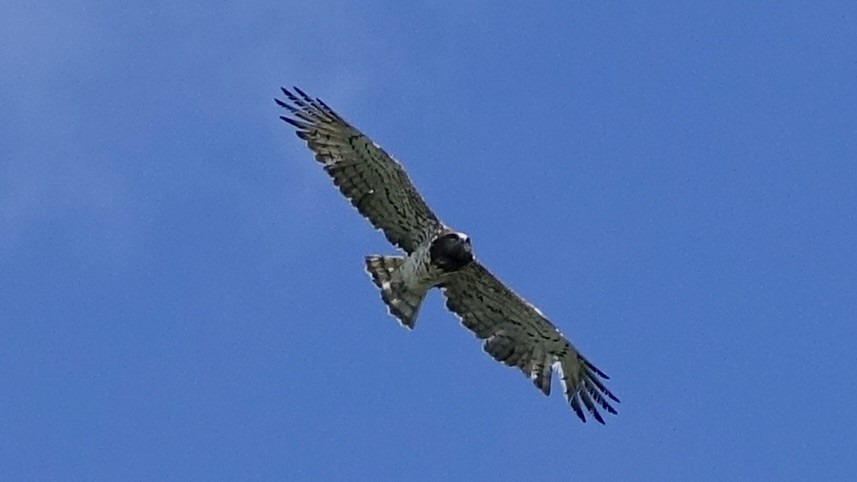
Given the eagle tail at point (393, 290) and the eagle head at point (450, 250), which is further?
the eagle tail at point (393, 290)

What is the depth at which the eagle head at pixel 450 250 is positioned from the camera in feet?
98.5

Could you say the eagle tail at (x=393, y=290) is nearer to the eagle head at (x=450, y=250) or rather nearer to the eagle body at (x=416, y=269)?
the eagle body at (x=416, y=269)

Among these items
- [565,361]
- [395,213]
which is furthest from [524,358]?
[395,213]

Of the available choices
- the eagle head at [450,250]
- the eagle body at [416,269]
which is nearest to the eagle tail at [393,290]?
the eagle body at [416,269]

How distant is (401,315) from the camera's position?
30469 mm

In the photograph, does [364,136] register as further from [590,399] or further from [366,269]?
[590,399]

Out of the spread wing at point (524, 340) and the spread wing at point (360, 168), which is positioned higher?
the spread wing at point (360, 168)

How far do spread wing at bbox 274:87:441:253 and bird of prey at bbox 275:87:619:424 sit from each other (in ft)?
0.04

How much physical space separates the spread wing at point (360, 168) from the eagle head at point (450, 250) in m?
0.35

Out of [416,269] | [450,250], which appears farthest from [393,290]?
[450,250]

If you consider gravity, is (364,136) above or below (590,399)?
above

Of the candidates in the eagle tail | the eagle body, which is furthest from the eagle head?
the eagle tail

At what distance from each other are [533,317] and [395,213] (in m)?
2.08

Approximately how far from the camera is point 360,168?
99.1ft
